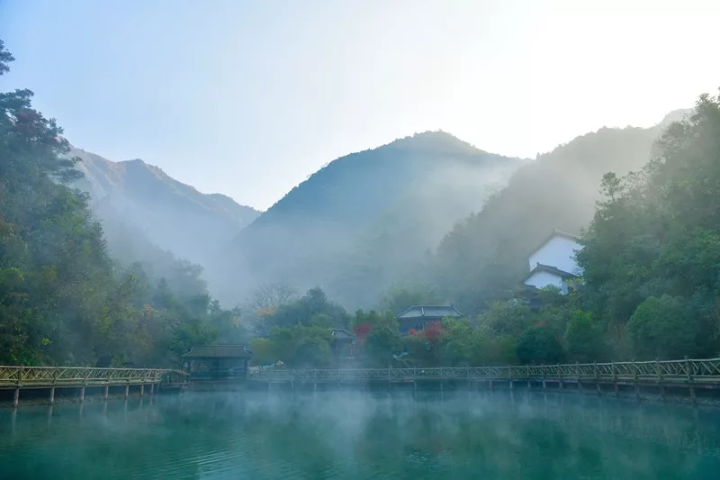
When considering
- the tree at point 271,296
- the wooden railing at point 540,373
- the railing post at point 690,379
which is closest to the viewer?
the railing post at point 690,379

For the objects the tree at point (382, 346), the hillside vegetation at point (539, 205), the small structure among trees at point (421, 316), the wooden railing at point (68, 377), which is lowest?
the wooden railing at point (68, 377)

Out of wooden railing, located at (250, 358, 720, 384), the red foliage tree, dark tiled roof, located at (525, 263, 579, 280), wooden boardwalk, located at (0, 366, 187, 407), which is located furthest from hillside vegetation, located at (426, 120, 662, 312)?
wooden boardwalk, located at (0, 366, 187, 407)

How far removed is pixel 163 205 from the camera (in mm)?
176375

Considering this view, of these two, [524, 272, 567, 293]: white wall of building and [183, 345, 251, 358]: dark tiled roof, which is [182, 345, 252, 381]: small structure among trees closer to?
[183, 345, 251, 358]: dark tiled roof

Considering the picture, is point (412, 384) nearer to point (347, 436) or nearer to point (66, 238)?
point (347, 436)

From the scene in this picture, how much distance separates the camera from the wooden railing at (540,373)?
19.7 m

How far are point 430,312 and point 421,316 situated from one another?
1.35 metres

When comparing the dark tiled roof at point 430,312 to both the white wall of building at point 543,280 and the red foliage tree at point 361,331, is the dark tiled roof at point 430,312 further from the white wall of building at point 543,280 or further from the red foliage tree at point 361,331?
the white wall of building at point 543,280

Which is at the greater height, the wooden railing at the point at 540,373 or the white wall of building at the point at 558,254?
the white wall of building at the point at 558,254

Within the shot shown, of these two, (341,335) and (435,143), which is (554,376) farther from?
(435,143)

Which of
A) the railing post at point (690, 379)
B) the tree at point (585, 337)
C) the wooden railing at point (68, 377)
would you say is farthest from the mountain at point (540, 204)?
the railing post at point (690, 379)

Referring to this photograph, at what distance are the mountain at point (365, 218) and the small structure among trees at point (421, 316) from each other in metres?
45.1

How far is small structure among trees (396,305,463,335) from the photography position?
48469 millimetres

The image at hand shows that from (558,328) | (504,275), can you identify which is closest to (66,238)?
(558,328)
